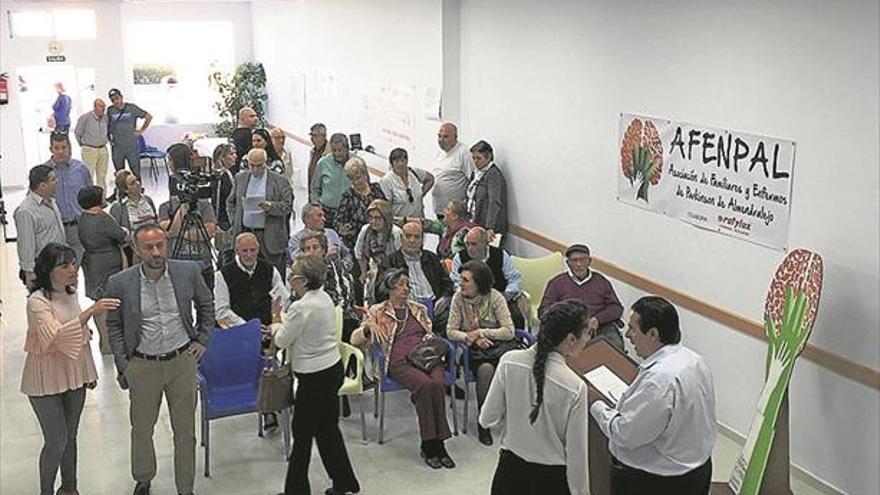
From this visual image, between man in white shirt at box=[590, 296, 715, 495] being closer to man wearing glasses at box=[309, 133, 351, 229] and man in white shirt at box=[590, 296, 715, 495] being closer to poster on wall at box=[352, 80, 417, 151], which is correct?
man wearing glasses at box=[309, 133, 351, 229]

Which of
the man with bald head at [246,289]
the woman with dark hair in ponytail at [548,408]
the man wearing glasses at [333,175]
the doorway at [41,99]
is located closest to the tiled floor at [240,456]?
the man with bald head at [246,289]

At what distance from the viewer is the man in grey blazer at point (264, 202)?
762cm

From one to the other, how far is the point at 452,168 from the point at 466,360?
115 inches

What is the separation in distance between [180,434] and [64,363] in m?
0.71

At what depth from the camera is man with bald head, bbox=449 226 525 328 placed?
6.48 meters

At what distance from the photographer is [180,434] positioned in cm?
495

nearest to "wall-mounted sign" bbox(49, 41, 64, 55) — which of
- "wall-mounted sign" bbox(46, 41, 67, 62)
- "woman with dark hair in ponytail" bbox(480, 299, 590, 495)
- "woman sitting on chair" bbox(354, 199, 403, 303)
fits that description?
"wall-mounted sign" bbox(46, 41, 67, 62)

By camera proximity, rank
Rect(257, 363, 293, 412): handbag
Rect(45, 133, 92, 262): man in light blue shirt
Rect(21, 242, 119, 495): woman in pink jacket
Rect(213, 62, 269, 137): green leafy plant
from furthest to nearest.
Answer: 1. Rect(213, 62, 269, 137): green leafy plant
2. Rect(45, 133, 92, 262): man in light blue shirt
3. Rect(257, 363, 293, 412): handbag
4. Rect(21, 242, 119, 495): woman in pink jacket

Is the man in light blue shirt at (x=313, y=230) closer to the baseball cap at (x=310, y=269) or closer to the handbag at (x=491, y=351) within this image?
the handbag at (x=491, y=351)

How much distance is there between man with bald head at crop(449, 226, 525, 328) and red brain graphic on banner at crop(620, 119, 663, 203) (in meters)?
1.04

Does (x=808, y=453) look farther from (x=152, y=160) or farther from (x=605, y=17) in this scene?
(x=152, y=160)

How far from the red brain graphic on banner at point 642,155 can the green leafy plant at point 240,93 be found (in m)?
10.4

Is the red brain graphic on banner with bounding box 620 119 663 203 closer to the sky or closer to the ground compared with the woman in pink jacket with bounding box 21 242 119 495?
closer to the sky

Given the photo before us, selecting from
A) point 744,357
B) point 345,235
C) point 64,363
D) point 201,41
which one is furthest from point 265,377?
point 201,41
